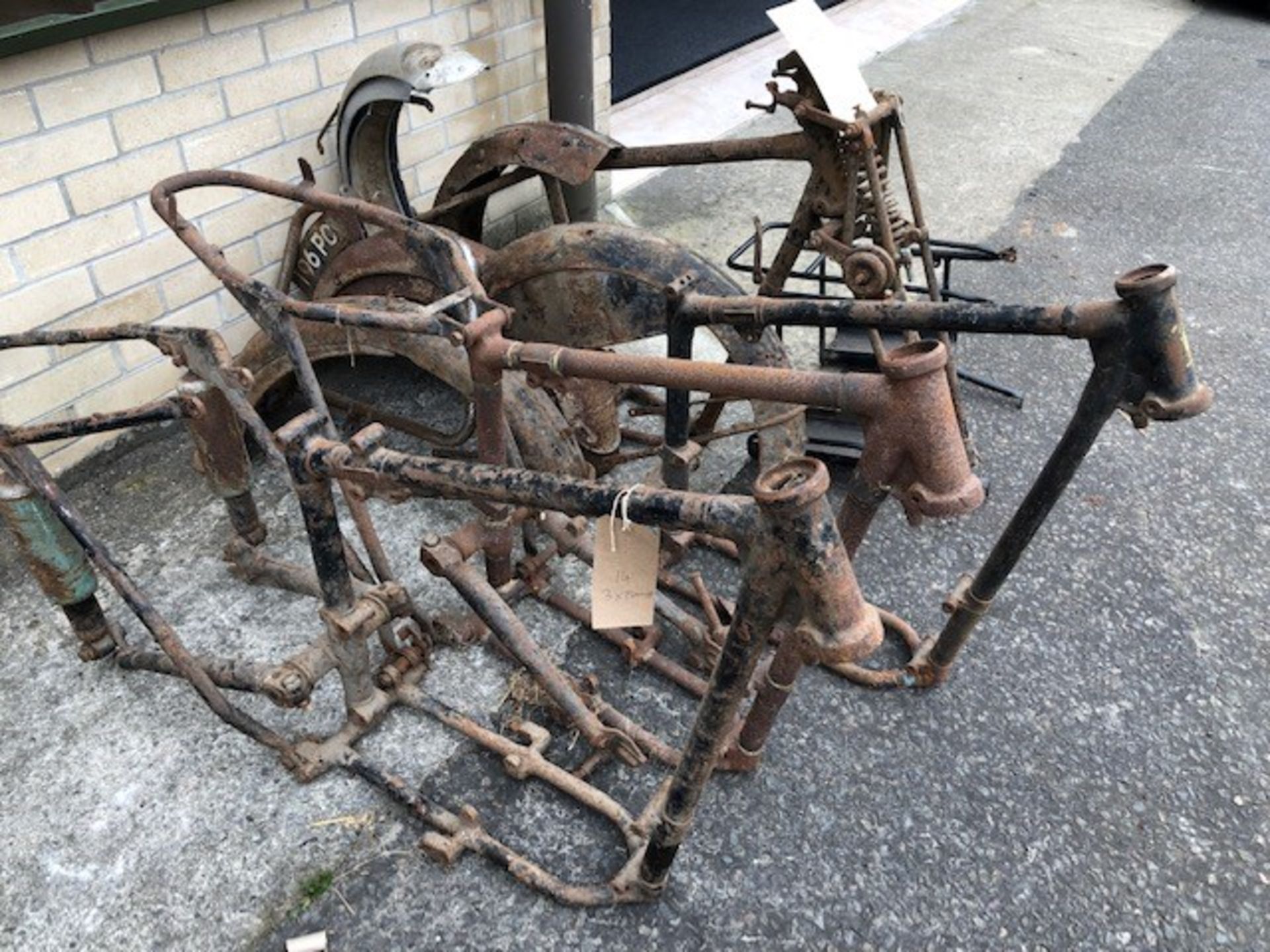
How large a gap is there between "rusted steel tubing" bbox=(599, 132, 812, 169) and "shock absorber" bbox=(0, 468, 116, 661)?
180cm

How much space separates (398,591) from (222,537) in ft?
3.79

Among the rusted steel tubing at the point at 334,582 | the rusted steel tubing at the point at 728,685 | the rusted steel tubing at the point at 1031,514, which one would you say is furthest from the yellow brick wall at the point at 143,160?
the rusted steel tubing at the point at 1031,514

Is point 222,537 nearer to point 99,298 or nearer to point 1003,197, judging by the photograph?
point 99,298

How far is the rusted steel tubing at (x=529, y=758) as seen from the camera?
2062mm

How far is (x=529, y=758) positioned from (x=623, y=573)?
2.54 feet

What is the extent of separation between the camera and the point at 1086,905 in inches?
80.0

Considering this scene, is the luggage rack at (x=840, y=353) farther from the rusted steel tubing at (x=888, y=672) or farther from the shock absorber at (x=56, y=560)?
the shock absorber at (x=56, y=560)

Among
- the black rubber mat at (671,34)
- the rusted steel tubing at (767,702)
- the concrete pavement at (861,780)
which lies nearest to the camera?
the rusted steel tubing at (767,702)

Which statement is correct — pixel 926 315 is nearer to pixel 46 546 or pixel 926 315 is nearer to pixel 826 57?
pixel 826 57

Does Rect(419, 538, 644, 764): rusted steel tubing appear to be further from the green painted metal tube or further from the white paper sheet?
the white paper sheet

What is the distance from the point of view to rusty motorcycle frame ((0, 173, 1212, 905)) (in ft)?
4.80

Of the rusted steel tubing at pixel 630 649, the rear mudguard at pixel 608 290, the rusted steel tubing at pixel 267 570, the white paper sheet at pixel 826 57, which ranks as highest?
the white paper sheet at pixel 826 57

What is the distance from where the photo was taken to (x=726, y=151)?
107 inches

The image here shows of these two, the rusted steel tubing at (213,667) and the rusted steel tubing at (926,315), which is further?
the rusted steel tubing at (213,667)
